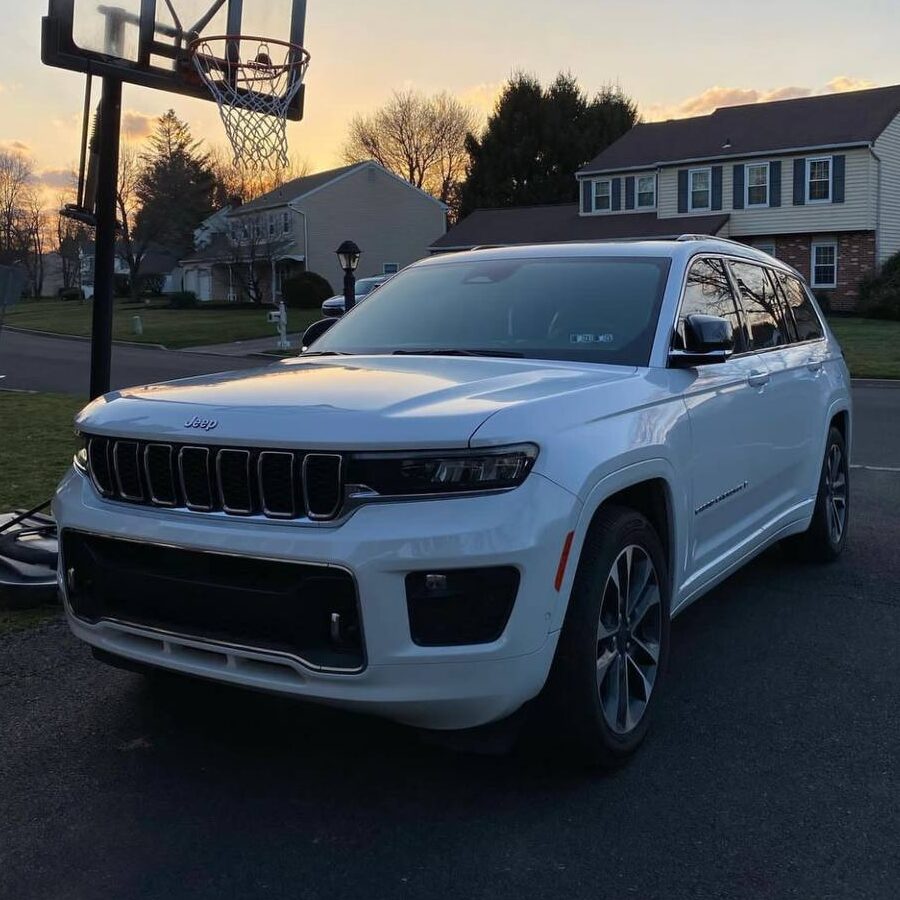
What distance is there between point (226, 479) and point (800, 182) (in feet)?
122

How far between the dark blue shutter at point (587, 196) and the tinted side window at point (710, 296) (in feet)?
128

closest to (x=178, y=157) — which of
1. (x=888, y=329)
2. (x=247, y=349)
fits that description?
(x=247, y=349)

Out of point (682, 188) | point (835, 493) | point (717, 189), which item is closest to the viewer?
point (835, 493)

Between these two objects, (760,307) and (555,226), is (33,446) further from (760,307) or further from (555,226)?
(555,226)

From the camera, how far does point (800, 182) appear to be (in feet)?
120

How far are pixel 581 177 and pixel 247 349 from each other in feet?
59.8

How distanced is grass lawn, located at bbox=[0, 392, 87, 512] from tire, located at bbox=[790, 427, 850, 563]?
17.5 ft

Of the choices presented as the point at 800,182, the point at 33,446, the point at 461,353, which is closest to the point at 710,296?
the point at 461,353

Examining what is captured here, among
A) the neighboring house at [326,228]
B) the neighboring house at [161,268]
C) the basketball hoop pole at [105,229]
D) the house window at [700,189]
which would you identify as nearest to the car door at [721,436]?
the basketball hoop pole at [105,229]

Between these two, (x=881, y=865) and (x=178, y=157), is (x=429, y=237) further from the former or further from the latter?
(x=881, y=865)

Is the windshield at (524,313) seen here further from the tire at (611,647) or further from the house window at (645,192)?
the house window at (645,192)

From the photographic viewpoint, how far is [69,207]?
6.59 metres

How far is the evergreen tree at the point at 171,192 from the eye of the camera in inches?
2420

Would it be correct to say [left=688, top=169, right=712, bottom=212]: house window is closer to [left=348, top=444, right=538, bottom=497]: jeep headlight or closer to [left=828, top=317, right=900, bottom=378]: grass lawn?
[left=828, top=317, right=900, bottom=378]: grass lawn
